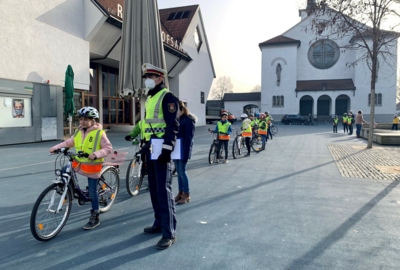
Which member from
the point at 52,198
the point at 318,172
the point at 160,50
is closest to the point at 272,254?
the point at 52,198

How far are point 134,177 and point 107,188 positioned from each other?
1.09 metres

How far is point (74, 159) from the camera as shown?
3.94 metres

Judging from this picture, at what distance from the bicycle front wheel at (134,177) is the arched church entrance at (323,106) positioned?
47232 millimetres

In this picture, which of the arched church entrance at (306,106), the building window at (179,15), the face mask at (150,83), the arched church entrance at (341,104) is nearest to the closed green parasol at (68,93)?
the face mask at (150,83)

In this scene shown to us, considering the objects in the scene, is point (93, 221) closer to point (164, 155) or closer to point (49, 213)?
point (49, 213)

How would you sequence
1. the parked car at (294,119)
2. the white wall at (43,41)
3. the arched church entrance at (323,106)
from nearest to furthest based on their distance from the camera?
the white wall at (43,41)
the parked car at (294,119)
the arched church entrance at (323,106)

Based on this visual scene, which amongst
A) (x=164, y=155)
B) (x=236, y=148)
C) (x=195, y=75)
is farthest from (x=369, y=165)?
(x=195, y=75)

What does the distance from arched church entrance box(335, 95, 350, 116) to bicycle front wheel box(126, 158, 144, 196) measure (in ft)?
158

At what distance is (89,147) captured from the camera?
3939 millimetres

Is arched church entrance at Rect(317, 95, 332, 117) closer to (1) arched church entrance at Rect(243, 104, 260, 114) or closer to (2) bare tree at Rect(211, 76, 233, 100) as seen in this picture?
(1) arched church entrance at Rect(243, 104, 260, 114)

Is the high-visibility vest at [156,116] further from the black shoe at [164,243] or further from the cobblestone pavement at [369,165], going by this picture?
the cobblestone pavement at [369,165]

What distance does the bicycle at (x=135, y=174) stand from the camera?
218 inches

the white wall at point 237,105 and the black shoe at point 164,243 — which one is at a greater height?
the white wall at point 237,105

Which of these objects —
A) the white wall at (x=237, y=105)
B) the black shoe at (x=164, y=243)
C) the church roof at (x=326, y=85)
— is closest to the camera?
the black shoe at (x=164, y=243)
